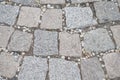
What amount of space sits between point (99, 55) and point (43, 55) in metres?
0.60

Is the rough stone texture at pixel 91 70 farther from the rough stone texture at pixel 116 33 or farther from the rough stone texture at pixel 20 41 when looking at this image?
the rough stone texture at pixel 20 41

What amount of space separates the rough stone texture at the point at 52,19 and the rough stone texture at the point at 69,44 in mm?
141

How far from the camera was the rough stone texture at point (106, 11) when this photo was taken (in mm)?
3211

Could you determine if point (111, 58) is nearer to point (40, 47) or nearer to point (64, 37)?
point (64, 37)

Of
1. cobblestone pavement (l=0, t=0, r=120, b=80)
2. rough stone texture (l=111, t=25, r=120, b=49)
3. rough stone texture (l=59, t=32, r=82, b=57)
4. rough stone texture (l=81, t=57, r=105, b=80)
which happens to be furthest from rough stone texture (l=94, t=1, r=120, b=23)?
rough stone texture (l=81, t=57, r=105, b=80)

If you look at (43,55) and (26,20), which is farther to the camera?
(26,20)

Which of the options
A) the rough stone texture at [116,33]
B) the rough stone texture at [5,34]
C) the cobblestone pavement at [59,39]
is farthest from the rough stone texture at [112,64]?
the rough stone texture at [5,34]

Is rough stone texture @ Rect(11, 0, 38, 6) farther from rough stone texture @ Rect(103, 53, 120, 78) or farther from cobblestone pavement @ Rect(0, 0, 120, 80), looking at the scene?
rough stone texture @ Rect(103, 53, 120, 78)

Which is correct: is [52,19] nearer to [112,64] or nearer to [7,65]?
[7,65]

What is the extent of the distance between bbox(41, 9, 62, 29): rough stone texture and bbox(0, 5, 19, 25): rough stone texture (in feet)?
1.11

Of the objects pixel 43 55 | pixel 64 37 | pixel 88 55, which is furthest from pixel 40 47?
pixel 88 55

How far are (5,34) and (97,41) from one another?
3.34ft

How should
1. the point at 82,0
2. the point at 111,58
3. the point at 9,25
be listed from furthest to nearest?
the point at 82,0 < the point at 9,25 < the point at 111,58

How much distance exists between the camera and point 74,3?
11.0 feet
